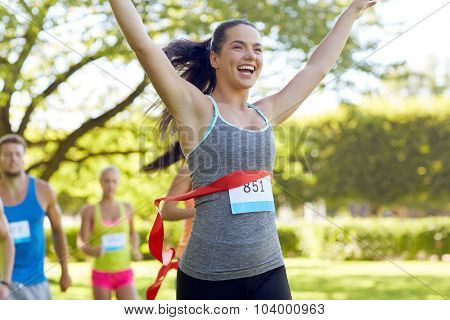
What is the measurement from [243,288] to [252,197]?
0.91ft

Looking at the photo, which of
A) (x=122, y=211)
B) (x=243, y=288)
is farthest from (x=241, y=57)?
(x=122, y=211)

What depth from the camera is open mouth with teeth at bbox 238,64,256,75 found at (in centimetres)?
235

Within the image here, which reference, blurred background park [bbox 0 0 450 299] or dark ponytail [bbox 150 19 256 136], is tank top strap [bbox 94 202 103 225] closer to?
blurred background park [bbox 0 0 450 299]

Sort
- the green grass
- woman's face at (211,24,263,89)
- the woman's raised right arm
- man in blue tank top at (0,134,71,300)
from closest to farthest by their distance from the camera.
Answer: the woman's raised right arm → woman's face at (211,24,263,89) → man in blue tank top at (0,134,71,300) → the green grass

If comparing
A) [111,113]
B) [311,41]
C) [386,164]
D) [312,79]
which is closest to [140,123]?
[111,113]

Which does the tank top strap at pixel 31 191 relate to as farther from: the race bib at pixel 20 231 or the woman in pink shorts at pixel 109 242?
the woman in pink shorts at pixel 109 242

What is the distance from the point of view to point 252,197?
7.38ft

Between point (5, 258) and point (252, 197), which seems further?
point (5, 258)

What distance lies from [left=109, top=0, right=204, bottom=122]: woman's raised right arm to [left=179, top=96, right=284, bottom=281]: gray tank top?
108 millimetres

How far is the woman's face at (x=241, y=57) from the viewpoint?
92.3 inches

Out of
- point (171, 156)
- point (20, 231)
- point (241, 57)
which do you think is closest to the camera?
point (241, 57)

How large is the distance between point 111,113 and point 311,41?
2.68 metres

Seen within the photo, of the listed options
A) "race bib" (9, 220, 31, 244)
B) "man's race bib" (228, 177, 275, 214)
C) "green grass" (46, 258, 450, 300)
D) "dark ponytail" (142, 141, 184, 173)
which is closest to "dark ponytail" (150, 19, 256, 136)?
"man's race bib" (228, 177, 275, 214)

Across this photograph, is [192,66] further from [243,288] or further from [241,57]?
[243,288]
